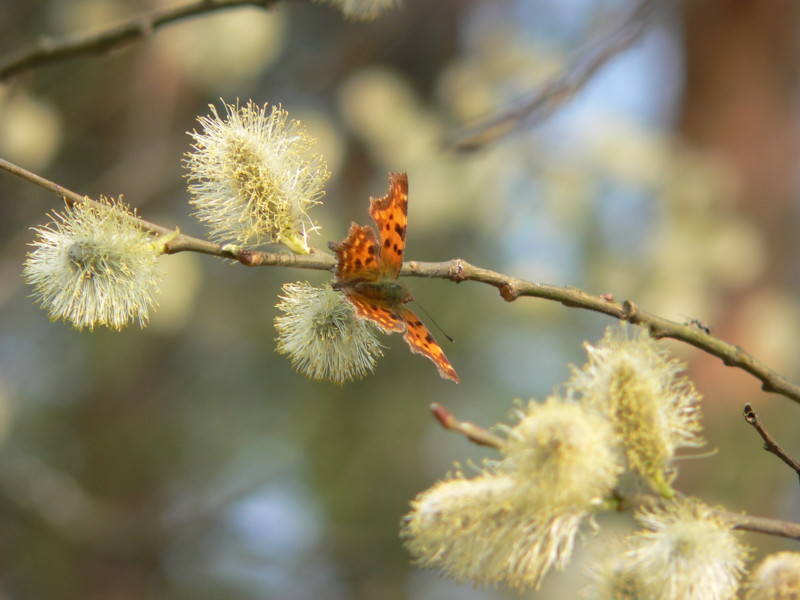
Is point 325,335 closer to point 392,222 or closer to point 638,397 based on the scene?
point 392,222

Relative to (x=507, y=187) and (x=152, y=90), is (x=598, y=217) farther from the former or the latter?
(x=152, y=90)

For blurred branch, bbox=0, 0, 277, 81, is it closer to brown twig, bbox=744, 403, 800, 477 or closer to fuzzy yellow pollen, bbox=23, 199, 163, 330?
fuzzy yellow pollen, bbox=23, 199, 163, 330

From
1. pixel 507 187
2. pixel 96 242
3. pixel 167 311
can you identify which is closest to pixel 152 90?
pixel 167 311

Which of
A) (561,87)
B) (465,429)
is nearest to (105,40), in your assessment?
(561,87)

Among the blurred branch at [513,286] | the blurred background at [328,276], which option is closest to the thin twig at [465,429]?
the blurred branch at [513,286]

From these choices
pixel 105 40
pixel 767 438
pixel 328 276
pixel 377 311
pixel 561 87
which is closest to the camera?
pixel 767 438

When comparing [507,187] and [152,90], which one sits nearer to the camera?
[507,187]
